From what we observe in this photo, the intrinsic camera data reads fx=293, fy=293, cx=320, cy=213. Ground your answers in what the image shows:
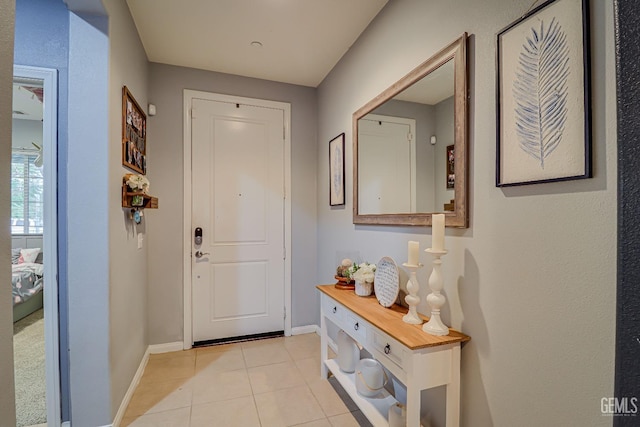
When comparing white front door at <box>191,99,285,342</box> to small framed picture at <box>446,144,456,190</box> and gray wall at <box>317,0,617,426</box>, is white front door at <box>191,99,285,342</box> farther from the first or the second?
small framed picture at <box>446,144,456,190</box>

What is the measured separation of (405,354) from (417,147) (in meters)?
1.11

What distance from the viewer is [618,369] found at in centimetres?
44

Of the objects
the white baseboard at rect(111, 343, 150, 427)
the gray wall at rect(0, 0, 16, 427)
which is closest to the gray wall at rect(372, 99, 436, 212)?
the gray wall at rect(0, 0, 16, 427)

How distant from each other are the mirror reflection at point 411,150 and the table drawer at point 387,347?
27.4 inches

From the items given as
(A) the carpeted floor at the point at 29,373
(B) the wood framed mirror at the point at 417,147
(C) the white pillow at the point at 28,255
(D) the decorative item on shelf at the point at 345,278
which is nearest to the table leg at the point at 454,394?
(B) the wood framed mirror at the point at 417,147

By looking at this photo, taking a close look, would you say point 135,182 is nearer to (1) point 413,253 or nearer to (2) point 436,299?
(1) point 413,253

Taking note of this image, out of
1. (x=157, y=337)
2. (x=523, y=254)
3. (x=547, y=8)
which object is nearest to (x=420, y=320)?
(x=523, y=254)

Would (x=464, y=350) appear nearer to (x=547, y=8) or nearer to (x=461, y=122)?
(x=461, y=122)

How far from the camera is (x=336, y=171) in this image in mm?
2707

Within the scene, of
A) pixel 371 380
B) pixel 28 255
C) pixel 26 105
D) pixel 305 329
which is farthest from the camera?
pixel 28 255

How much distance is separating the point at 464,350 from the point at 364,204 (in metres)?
1.19

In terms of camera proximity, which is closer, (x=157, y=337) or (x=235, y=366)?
Result: (x=235, y=366)

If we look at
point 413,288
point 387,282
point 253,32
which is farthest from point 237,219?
point 413,288

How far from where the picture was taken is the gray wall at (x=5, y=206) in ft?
2.24
